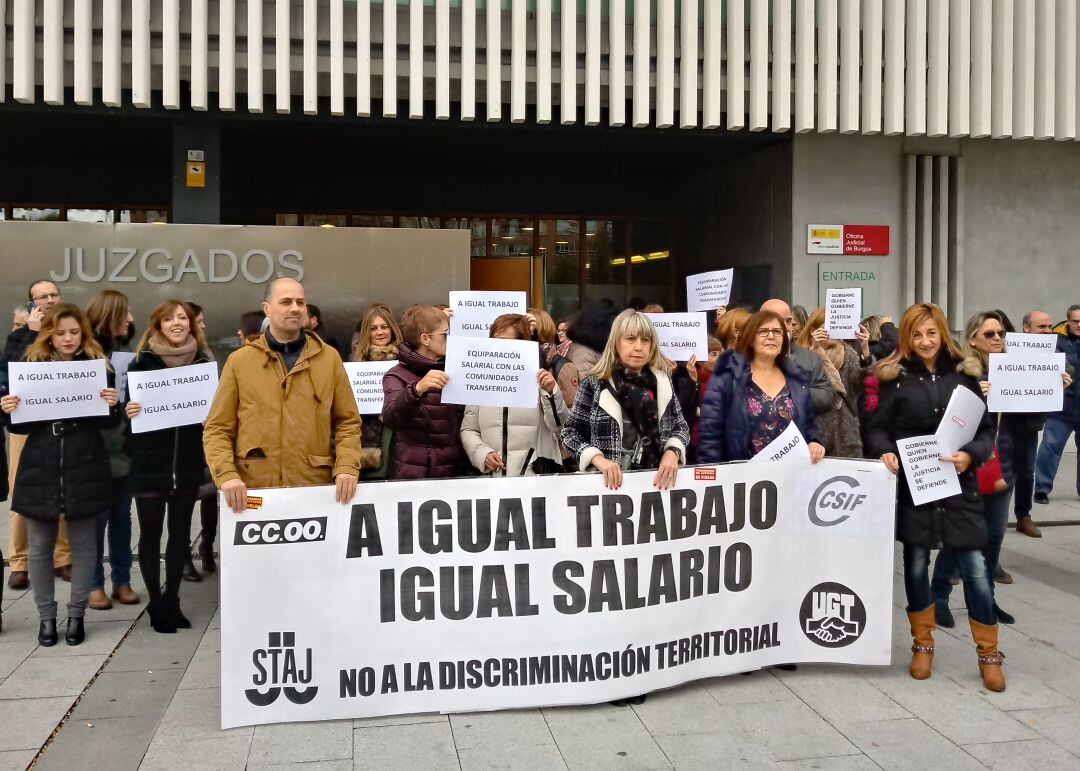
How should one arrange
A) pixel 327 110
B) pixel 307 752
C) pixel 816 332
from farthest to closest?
pixel 327 110, pixel 816 332, pixel 307 752

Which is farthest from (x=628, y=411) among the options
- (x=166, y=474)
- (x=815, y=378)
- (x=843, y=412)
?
(x=166, y=474)

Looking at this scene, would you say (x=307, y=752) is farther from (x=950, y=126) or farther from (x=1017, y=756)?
(x=950, y=126)

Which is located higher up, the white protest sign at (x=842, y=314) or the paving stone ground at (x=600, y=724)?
the white protest sign at (x=842, y=314)

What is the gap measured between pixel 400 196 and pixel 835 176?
292 inches

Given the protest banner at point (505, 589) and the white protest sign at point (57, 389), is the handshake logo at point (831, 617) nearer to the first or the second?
the protest banner at point (505, 589)

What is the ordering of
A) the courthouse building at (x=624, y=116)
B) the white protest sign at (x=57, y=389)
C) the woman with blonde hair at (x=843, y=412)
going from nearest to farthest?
the white protest sign at (x=57, y=389)
the woman with blonde hair at (x=843, y=412)
the courthouse building at (x=624, y=116)

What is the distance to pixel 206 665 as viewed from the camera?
5.48 meters

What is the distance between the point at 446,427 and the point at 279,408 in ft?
3.87

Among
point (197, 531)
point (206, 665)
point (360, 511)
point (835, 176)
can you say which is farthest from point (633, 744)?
point (835, 176)

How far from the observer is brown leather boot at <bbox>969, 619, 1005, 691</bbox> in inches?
201

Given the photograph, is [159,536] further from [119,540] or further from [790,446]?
[790,446]

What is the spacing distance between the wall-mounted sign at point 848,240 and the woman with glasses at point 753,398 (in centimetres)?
897

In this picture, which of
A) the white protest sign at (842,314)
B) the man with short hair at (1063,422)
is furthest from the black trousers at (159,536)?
the man with short hair at (1063,422)

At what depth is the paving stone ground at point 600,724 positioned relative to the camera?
14.0 ft
